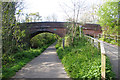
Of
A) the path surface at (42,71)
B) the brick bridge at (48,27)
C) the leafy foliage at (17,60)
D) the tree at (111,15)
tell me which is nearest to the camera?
the path surface at (42,71)

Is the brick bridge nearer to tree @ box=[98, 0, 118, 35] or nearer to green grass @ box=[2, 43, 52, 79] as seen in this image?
tree @ box=[98, 0, 118, 35]

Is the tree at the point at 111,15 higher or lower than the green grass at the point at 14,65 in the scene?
higher

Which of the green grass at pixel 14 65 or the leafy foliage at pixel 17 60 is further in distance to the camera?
the leafy foliage at pixel 17 60

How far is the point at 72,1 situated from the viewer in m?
12.8

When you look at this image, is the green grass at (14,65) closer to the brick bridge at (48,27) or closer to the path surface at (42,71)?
the path surface at (42,71)

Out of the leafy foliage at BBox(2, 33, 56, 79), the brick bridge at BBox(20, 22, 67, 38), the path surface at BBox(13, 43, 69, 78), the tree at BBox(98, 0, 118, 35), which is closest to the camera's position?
the path surface at BBox(13, 43, 69, 78)

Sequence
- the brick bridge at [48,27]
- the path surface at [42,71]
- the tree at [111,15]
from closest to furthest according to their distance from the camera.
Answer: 1. the path surface at [42,71]
2. the tree at [111,15]
3. the brick bridge at [48,27]

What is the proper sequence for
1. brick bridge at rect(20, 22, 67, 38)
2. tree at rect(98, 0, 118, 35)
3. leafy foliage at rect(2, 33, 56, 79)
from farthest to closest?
brick bridge at rect(20, 22, 67, 38)
tree at rect(98, 0, 118, 35)
leafy foliage at rect(2, 33, 56, 79)

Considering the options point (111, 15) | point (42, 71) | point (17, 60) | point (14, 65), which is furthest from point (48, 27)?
point (42, 71)

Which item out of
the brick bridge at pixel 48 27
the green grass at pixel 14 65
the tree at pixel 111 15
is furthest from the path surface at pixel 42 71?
the brick bridge at pixel 48 27

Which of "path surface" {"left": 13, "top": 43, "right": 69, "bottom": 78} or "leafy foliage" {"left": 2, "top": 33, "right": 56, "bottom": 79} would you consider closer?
"path surface" {"left": 13, "top": 43, "right": 69, "bottom": 78}

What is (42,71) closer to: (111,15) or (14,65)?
(14,65)

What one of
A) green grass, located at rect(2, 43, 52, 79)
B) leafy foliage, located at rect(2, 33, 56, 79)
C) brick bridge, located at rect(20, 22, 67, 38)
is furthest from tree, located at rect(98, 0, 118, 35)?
brick bridge, located at rect(20, 22, 67, 38)

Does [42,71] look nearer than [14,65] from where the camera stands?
Yes
